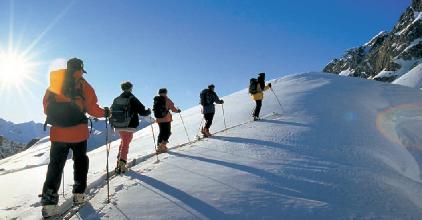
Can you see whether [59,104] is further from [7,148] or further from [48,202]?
[7,148]

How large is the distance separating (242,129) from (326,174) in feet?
23.4

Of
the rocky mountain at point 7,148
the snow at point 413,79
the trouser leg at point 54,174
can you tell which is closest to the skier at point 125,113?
the trouser leg at point 54,174

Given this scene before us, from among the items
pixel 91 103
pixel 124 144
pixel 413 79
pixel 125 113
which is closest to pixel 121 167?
pixel 124 144

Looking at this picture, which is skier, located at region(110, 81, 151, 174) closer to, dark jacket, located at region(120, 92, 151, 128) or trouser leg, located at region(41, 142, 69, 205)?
dark jacket, located at region(120, 92, 151, 128)

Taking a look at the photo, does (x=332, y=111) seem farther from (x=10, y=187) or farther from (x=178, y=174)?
(x=10, y=187)

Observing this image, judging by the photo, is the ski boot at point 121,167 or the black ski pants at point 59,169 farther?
the ski boot at point 121,167

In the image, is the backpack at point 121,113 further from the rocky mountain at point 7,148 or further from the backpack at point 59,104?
the rocky mountain at point 7,148

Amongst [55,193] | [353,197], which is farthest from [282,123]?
[55,193]

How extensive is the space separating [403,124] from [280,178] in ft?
32.4

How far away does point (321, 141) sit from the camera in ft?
39.4

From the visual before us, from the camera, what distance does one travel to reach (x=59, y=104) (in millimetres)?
7121

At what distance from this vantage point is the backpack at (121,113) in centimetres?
1026

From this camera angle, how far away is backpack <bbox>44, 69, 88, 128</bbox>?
711cm

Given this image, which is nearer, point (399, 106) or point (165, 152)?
point (165, 152)
